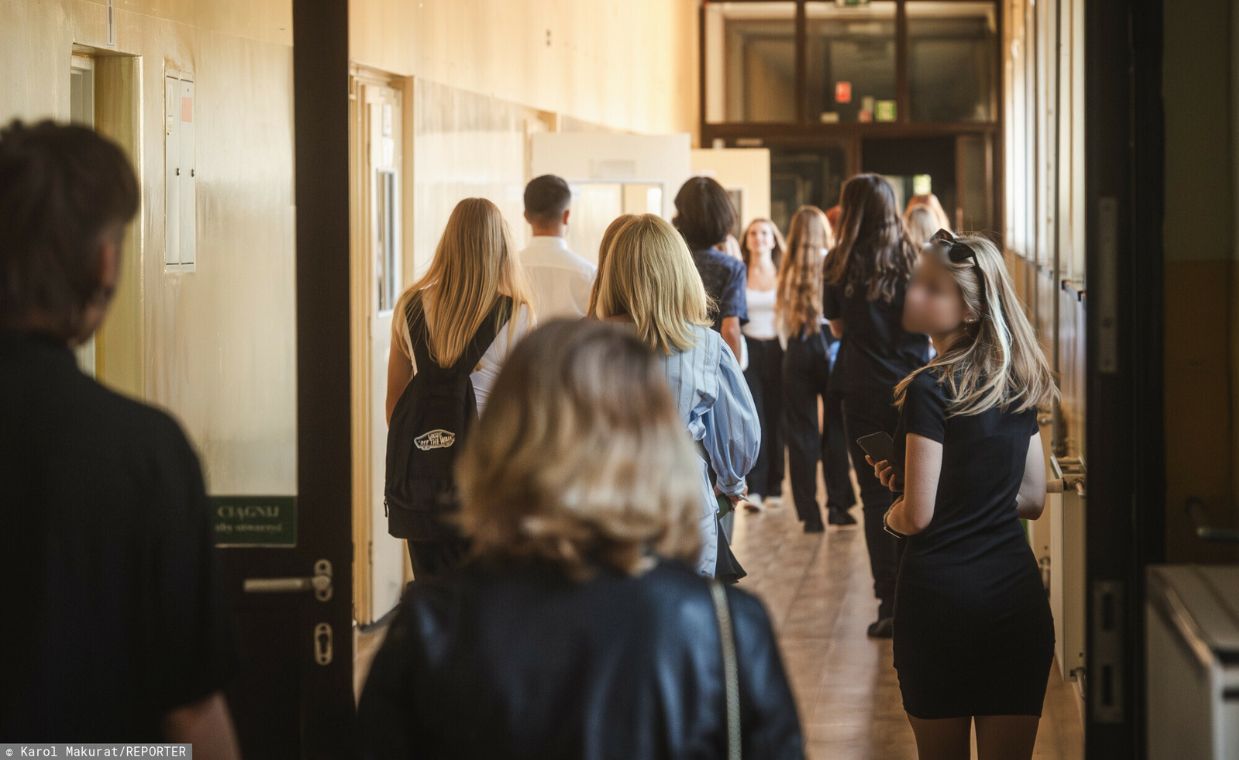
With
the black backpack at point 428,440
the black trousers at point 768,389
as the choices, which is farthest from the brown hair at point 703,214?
Result: the black trousers at point 768,389

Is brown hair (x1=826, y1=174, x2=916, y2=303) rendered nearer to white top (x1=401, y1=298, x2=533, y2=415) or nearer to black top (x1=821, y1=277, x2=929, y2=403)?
black top (x1=821, y1=277, x2=929, y2=403)

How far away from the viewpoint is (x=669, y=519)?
158 centimetres

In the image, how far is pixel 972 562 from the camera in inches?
118

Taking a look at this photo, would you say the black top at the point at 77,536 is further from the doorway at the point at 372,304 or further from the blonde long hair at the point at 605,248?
the doorway at the point at 372,304

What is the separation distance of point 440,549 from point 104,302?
225 cm

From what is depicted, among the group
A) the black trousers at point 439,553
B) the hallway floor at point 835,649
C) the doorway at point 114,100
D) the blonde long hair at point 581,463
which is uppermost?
the doorway at point 114,100

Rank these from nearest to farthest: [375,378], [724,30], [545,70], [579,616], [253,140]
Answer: [579,616] < [253,140] < [375,378] < [545,70] < [724,30]

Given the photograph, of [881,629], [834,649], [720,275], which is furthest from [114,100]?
[881,629]

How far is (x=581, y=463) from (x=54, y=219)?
0.70 metres

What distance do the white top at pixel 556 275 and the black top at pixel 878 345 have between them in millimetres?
991

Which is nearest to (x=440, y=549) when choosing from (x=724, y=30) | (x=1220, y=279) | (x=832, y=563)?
(x=1220, y=279)

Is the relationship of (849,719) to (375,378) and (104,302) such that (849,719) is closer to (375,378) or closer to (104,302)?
(375,378)

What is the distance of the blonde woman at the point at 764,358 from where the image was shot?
8289 mm

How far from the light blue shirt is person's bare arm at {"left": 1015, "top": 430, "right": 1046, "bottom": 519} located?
2.56 feet
